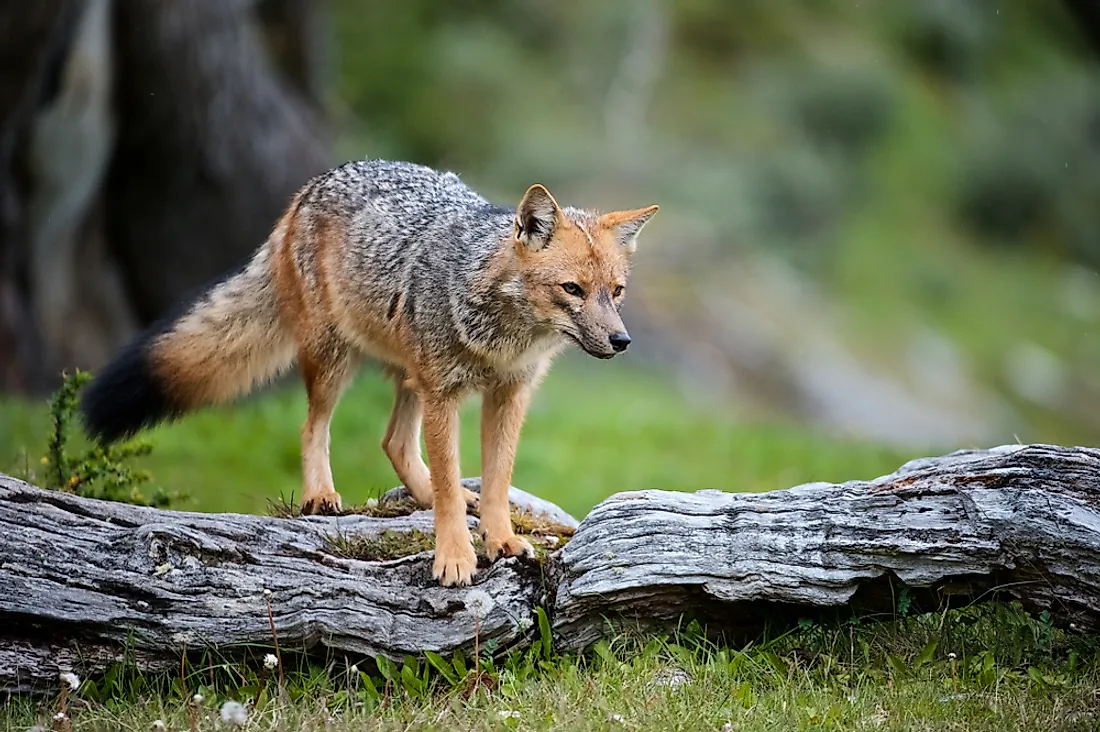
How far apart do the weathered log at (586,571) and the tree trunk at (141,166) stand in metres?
8.74

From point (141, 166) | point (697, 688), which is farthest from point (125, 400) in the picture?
point (141, 166)

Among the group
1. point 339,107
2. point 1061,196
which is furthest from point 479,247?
point 1061,196

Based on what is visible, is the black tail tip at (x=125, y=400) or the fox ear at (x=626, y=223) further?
the black tail tip at (x=125, y=400)

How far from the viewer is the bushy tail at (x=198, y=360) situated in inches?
266

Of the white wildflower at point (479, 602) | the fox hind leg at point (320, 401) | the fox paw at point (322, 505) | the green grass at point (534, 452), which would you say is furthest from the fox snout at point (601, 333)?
the green grass at point (534, 452)

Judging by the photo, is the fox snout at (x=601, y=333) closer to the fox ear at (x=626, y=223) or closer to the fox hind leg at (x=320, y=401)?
the fox ear at (x=626, y=223)

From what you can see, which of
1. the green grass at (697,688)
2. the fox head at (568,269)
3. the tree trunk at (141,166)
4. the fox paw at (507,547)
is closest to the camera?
the green grass at (697,688)

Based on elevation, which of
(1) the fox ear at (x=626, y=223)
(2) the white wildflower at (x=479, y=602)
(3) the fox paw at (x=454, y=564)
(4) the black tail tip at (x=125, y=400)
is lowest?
(2) the white wildflower at (x=479, y=602)

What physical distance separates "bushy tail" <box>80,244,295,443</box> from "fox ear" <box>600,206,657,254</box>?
7.17 feet

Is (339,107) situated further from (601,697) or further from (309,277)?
(601,697)

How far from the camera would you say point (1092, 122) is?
1221 inches

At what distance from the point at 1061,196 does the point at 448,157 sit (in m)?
15.6

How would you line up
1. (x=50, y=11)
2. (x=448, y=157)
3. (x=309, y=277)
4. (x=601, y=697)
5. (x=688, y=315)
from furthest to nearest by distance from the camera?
(x=448, y=157) → (x=688, y=315) → (x=50, y=11) → (x=309, y=277) → (x=601, y=697)

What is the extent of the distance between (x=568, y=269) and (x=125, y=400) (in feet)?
8.60
